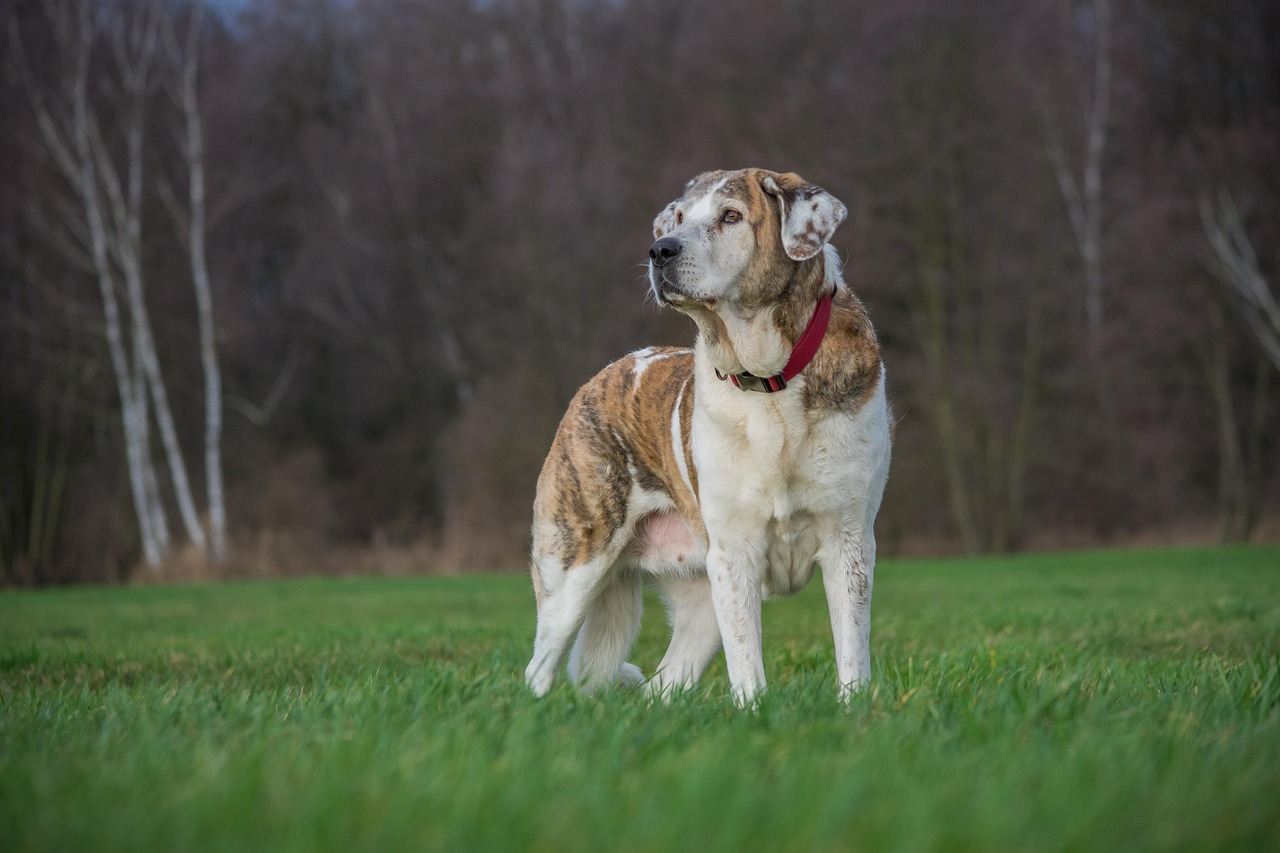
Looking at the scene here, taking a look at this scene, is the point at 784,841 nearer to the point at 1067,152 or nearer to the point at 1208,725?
the point at 1208,725

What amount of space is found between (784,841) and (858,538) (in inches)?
87.3

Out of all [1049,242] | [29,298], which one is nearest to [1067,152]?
[1049,242]

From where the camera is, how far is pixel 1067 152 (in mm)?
24312

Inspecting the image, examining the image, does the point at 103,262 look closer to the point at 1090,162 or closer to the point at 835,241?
the point at 835,241

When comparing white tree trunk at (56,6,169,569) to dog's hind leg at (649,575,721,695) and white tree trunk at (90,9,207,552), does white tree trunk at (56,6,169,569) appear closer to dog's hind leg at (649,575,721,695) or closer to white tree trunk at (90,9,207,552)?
white tree trunk at (90,9,207,552)

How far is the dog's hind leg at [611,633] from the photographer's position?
186 inches

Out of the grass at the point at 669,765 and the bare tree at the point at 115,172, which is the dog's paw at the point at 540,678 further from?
the bare tree at the point at 115,172

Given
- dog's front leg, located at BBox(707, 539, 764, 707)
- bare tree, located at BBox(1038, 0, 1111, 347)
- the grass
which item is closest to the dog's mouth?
dog's front leg, located at BBox(707, 539, 764, 707)

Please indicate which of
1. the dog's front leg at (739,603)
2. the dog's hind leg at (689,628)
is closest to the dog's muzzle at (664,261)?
the dog's front leg at (739,603)

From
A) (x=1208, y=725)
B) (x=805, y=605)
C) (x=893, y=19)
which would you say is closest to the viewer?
(x=1208, y=725)

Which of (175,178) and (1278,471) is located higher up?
(175,178)

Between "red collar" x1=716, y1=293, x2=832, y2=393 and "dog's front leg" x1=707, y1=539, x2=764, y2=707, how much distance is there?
0.56 m

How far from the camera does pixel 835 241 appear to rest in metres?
24.1

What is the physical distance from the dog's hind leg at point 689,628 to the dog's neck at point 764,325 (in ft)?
3.46
